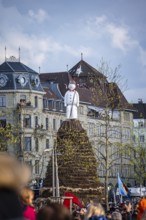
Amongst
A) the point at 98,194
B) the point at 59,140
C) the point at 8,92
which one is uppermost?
the point at 8,92

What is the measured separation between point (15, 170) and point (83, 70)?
12941cm

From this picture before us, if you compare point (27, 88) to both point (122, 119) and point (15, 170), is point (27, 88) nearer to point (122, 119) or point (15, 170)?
point (122, 119)

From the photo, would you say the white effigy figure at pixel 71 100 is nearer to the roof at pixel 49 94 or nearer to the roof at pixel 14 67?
the roof at pixel 14 67

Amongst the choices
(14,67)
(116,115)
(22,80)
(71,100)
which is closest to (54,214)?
(71,100)

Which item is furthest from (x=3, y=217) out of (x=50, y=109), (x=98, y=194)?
(x=50, y=109)

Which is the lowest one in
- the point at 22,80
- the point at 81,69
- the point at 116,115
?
the point at 116,115

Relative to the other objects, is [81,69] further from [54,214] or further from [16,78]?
[54,214]

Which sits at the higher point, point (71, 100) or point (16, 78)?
point (16, 78)

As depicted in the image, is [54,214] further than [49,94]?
No

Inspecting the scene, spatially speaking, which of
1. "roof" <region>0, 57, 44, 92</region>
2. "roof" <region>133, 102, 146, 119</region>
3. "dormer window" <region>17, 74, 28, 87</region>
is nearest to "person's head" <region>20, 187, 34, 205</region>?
"roof" <region>0, 57, 44, 92</region>

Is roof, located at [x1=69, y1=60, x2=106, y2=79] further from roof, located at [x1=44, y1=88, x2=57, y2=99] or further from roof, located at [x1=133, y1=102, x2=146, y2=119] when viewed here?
roof, located at [x1=133, y1=102, x2=146, y2=119]

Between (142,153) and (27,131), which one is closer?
(142,153)

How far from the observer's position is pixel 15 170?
15.7 feet

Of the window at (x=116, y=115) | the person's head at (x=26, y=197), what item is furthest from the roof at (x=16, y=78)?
the person's head at (x=26, y=197)
